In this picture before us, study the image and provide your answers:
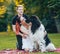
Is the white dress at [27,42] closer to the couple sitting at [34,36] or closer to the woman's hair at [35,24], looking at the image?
the couple sitting at [34,36]

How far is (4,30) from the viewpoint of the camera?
80.5ft

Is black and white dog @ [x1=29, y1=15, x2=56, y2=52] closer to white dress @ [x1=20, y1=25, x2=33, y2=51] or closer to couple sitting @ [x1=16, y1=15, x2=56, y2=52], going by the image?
couple sitting @ [x1=16, y1=15, x2=56, y2=52]

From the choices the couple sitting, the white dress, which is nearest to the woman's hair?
the couple sitting

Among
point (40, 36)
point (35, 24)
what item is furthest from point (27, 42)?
point (35, 24)

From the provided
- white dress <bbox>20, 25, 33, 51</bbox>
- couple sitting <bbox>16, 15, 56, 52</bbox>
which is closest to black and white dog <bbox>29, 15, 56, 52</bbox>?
couple sitting <bbox>16, 15, 56, 52</bbox>

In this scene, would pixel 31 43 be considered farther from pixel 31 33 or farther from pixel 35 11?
pixel 35 11

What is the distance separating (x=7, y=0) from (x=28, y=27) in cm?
1220

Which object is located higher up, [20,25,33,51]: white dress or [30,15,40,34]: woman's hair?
[30,15,40,34]: woman's hair

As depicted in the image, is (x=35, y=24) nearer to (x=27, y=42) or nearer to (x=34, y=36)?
(x=34, y=36)

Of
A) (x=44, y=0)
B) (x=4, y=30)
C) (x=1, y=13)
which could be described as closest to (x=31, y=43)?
(x=1, y=13)

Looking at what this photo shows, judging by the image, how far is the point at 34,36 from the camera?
9.98 meters

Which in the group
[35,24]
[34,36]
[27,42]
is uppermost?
[35,24]

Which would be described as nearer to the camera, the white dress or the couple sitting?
the couple sitting

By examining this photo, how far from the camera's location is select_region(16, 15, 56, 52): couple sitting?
9.95 m
